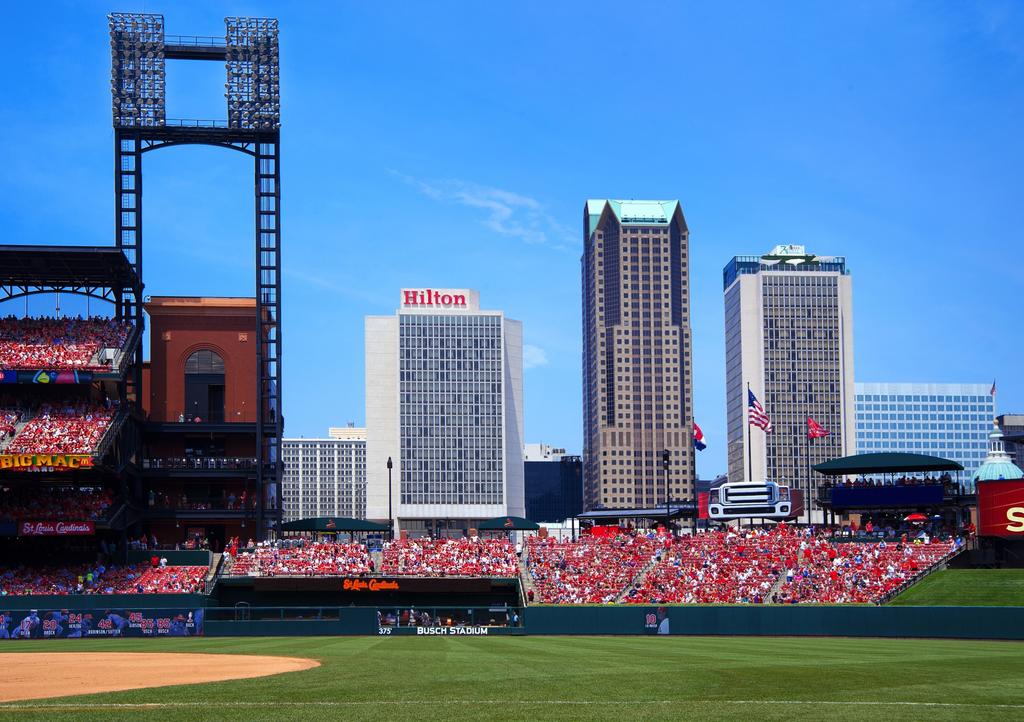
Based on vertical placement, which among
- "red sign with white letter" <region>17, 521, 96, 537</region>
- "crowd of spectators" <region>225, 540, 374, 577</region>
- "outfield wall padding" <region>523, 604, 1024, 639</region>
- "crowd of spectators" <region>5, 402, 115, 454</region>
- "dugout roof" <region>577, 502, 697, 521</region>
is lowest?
"outfield wall padding" <region>523, 604, 1024, 639</region>

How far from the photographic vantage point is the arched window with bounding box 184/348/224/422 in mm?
79562

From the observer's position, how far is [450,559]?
70.9 metres

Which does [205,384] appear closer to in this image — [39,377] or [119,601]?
[39,377]

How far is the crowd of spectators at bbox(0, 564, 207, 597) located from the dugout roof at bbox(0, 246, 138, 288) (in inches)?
696

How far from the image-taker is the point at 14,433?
66625 mm

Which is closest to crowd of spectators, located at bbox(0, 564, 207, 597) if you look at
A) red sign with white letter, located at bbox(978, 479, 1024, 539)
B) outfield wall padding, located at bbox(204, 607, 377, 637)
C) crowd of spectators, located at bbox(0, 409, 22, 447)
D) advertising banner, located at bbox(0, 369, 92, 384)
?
crowd of spectators, located at bbox(0, 409, 22, 447)

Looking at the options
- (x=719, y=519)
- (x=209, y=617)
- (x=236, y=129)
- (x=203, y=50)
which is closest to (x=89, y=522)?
(x=209, y=617)

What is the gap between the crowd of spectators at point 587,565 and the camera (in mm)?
64750

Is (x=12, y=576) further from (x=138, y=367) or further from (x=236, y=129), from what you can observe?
(x=236, y=129)

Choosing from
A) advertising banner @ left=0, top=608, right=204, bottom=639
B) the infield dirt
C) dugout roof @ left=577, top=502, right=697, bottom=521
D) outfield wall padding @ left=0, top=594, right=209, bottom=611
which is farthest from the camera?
dugout roof @ left=577, top=502, right=697, bottom=521

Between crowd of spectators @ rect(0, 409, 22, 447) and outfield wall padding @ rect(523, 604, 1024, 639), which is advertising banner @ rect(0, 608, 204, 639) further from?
outfield wall padding @ rect(523, 604, 1024, 639)

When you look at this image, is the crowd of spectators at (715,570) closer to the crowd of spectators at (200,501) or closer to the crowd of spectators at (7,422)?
the crowd of spectators at (200,501)

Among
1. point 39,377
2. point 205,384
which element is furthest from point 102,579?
point 205,384

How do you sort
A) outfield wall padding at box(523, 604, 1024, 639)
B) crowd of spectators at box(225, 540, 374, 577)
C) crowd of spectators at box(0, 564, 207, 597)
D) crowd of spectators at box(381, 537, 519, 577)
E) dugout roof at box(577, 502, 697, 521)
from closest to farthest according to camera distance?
1. outfield wall padding at box(523, 604, 1024, 639)
2. crowd of spectators at box(0, 564, 207, 597)
3. crowd of spectators at box(225, 540, 374, 577)
4. crowd of spectators at box(381, 537, 519, 577)
5. dugout roof at box(577, 502, 697, 521)
